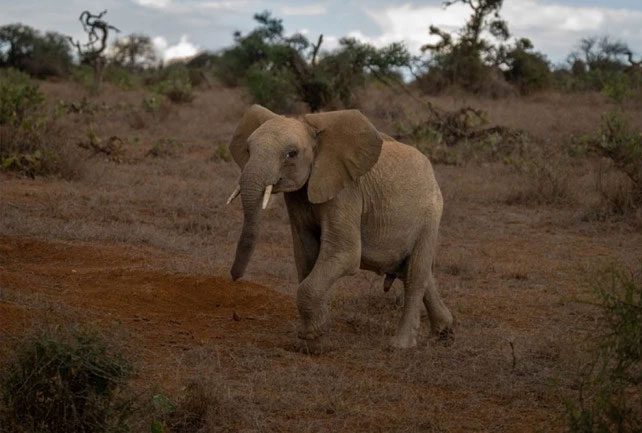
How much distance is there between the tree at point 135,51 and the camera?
151 ft

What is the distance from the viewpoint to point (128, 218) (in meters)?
9.37

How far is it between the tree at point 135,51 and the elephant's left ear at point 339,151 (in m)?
40.6

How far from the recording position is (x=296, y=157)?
218 inches

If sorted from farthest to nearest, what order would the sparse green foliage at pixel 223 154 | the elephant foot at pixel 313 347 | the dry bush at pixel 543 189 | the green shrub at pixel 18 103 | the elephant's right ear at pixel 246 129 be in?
the sparse green foliage at pixel 223 154, the green shrub at pixel 18 103, the dry bush at pixel 543 189, the elephant's right ear at pixel 246 129, the elephant foot at pixel 313 347

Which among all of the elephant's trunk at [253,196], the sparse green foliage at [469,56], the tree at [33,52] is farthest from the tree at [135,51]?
the elephant's trunk at [253,196]

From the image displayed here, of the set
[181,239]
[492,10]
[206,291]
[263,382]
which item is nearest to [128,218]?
[181,239]

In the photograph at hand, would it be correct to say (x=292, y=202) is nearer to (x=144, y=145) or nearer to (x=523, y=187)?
(x=523, y=187)

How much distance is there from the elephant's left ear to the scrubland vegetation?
981 millimetres

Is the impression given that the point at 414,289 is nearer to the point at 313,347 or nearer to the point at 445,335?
the point at 445,335

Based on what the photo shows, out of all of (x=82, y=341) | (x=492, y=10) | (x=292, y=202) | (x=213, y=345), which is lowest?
(x=213, y=345)

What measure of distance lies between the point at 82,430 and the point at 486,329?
3.36 meters

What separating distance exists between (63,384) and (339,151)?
2.39 metres

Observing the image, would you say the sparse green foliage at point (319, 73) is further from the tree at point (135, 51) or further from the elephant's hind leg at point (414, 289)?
the tree at point (135, 51)

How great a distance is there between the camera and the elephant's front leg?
18.3 feet
